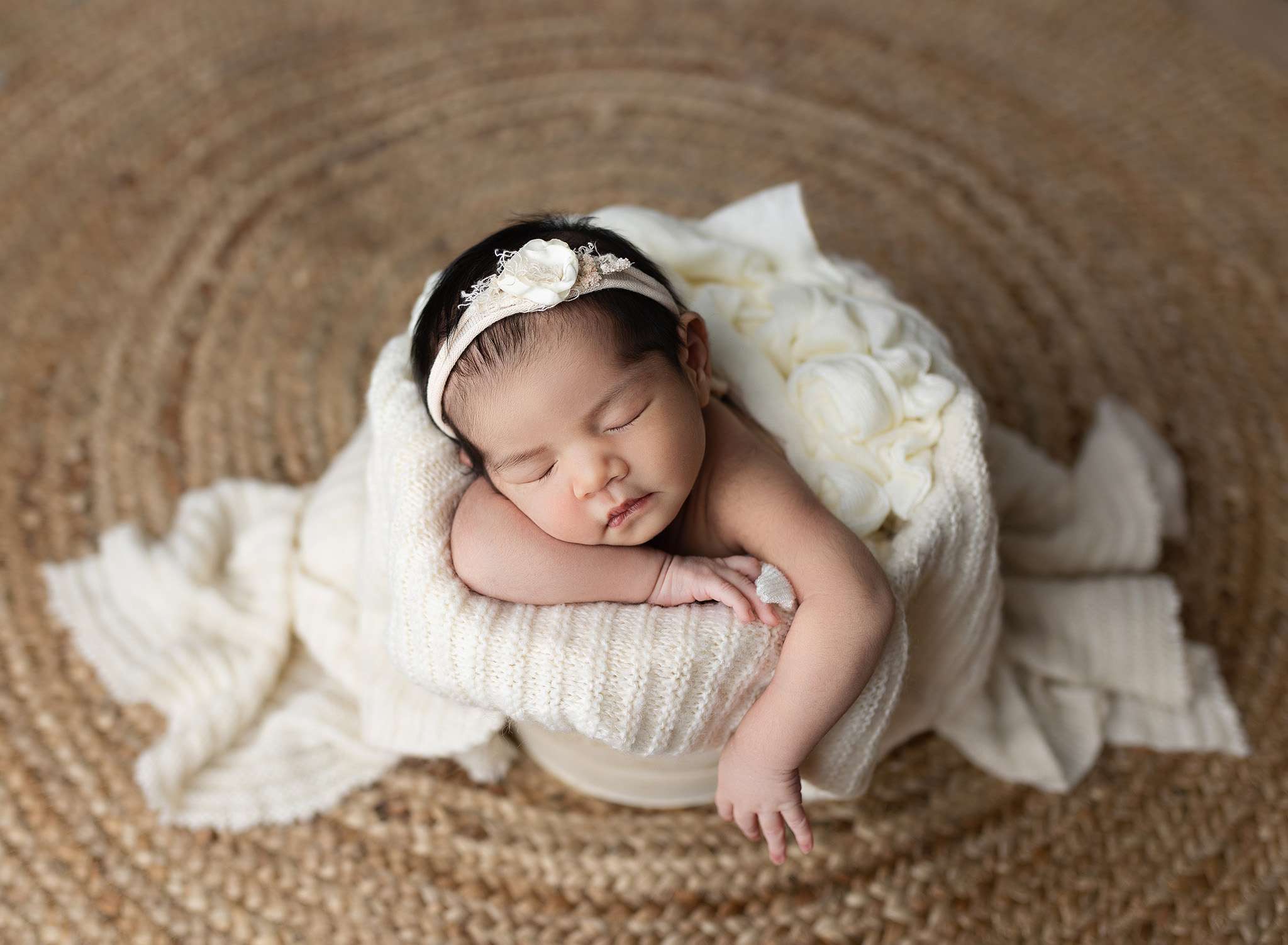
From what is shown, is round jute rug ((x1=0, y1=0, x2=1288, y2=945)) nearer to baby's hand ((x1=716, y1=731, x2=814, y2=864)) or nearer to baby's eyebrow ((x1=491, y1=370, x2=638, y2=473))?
baby's hand ((x1=716, y1=731, x2=814, y2=864))

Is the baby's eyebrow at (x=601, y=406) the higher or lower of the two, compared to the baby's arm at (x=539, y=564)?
higher

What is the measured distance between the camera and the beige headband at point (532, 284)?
783 mm

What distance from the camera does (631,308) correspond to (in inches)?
32.0

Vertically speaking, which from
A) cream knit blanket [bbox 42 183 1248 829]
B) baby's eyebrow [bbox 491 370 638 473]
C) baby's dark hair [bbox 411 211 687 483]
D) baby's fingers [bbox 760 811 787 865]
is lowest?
baby's fingers [bbox 760 811 787 865]

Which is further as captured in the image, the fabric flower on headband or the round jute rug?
the round jute rug

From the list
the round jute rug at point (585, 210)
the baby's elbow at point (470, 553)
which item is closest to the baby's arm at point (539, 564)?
the baby's elbow at point (470, 553)

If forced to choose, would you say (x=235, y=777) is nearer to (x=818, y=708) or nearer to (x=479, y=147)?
(x=818, y=708)

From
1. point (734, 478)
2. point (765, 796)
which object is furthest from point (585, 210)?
point (765, 796)

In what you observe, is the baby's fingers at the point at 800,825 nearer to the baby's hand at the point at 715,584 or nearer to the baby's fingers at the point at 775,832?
the baby's fingers at the point at 775,832

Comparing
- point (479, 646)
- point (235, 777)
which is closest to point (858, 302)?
point (479, 646)

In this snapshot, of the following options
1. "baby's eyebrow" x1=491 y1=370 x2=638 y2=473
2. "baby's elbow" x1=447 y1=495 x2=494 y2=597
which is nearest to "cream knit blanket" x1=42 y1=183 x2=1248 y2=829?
"baby's elbow" x1=447 y1=495 x2=494 y2=597

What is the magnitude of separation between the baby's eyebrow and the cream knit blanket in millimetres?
115

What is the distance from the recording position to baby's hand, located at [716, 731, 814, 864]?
85cm

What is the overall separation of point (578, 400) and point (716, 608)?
0.19 metres
